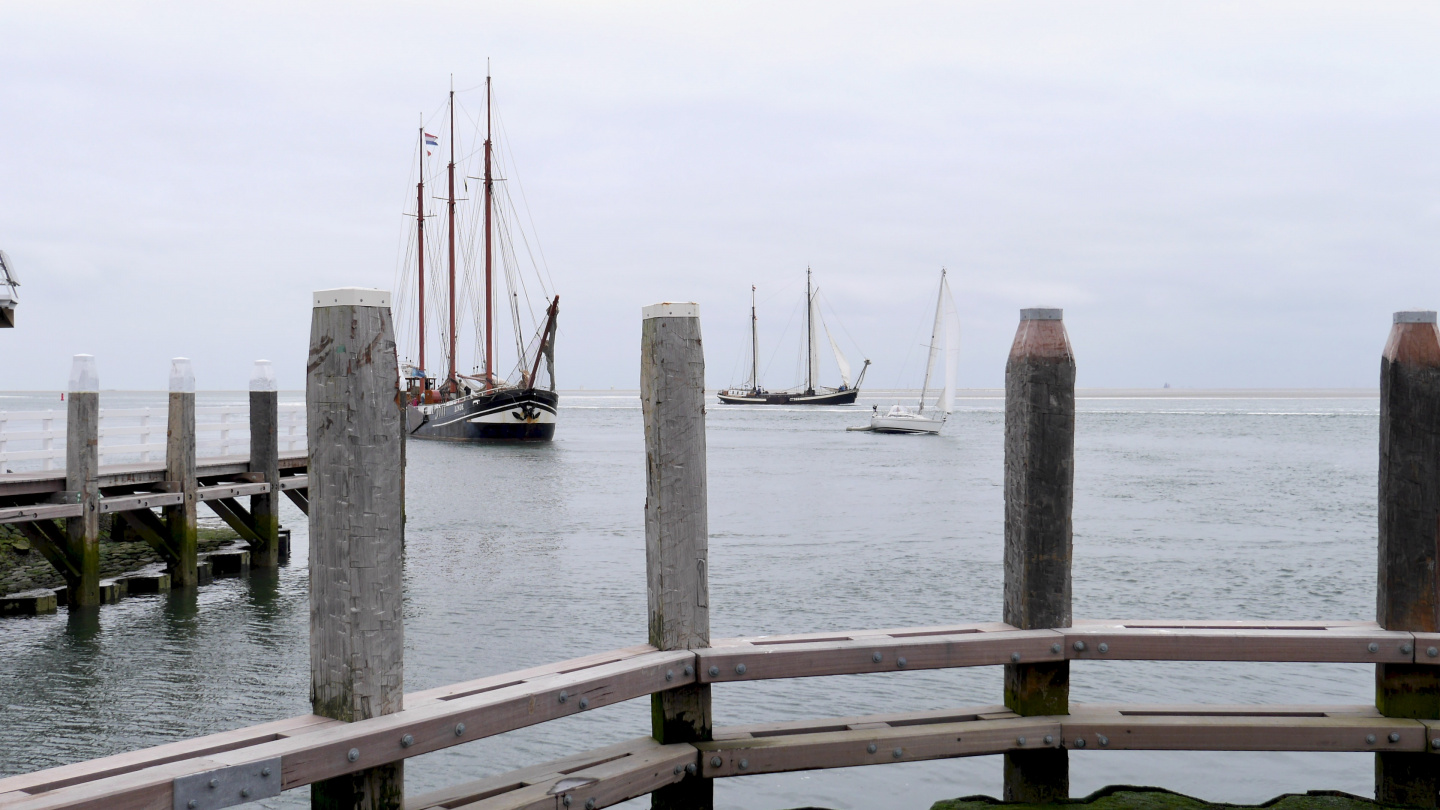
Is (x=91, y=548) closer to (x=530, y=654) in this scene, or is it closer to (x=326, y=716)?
(x=530, y=654)

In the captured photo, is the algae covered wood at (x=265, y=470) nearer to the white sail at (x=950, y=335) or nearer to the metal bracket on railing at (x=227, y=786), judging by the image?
the metal bracket on railing at (x=227, y=786)

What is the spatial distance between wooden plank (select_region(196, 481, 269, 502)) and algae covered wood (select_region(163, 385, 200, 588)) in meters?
0.29

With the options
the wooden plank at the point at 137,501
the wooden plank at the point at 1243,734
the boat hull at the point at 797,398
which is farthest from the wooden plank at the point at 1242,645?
the boat hull at the point at 797,398

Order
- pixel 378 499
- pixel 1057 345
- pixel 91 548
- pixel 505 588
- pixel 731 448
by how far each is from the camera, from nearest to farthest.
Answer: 1. pixel 378 499
2. pixel 1057 345
3. pixel 91 548
4. pixel 505 588
5. pixel 731 448

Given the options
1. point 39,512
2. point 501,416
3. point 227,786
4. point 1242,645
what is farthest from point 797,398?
point 227,786

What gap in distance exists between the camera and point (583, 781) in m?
4.49

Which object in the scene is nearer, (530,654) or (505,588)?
(530,654)

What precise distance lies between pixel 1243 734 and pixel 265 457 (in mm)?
16368

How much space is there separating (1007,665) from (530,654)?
9104mm

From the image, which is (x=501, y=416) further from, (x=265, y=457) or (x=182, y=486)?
(x=182, y=486)

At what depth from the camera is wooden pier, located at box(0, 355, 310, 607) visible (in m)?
14.0

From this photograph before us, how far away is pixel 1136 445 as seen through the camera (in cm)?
6669

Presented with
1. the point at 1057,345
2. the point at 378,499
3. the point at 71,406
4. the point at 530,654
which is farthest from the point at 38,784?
the point at 71,406

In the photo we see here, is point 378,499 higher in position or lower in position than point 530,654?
higher
